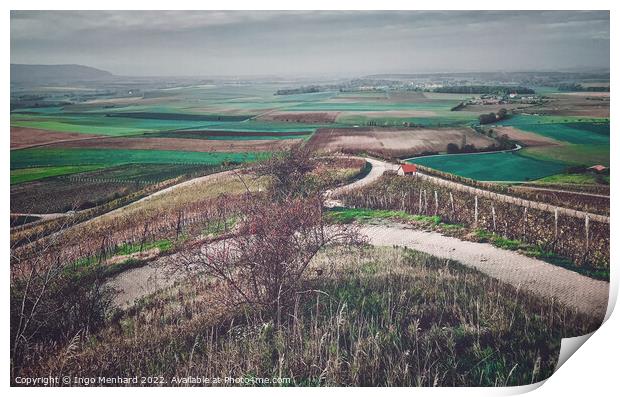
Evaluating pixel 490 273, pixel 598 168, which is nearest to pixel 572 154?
pixel 598 168

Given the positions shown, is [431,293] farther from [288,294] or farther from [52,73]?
[52,73]

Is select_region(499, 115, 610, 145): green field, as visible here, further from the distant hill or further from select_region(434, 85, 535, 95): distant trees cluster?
the distant hill

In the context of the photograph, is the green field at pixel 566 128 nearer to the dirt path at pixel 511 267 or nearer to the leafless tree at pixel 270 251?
the dirt path at pixel 511 267

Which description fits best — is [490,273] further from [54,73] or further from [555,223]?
[54,73]

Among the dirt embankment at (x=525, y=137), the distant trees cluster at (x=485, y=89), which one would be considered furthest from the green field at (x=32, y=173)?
the dirt embankment at (x=525, y=137)

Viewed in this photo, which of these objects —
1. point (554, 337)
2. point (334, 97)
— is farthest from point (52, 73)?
point (554, 337)

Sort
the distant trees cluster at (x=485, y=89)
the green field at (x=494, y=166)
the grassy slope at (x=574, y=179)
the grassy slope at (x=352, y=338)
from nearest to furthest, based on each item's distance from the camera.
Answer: the grassy slope at (x=352, y=338)
the grassy slope at (x=574, y=179)
the green field at (x=494, y=166)
the distant trees cluster at (x=485, y=89)

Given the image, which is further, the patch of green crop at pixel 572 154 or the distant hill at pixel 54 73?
the patch of green crop at pixel 572 154

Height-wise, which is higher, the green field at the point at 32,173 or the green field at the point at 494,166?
the green field at the point at 32,173
